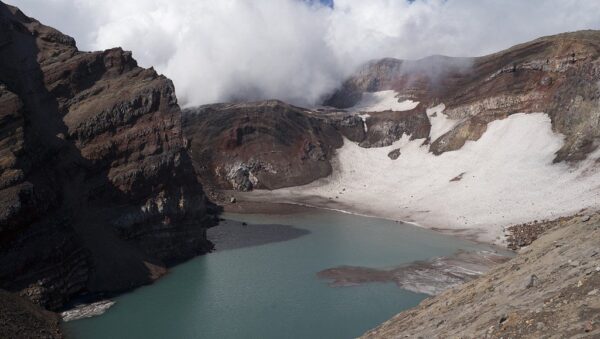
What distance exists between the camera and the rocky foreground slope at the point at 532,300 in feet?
39.2

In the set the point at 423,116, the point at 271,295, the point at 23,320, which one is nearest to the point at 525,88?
the point at 423,116

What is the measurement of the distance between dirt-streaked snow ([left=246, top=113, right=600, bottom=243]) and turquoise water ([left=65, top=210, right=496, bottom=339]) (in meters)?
9.49

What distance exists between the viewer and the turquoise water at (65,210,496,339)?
29.3 metres

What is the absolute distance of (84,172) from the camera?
39969 millimetres

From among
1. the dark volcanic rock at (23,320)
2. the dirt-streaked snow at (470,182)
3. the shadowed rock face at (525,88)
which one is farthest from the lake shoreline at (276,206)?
the dark volcanic rock at (23,320)

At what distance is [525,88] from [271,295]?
62.5 metres

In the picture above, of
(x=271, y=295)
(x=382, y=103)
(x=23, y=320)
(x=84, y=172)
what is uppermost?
(x=382, y=103)

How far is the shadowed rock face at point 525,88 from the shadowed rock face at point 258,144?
754 inches

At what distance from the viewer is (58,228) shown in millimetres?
A: 33531

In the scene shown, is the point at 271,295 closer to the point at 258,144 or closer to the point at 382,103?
the point at 258,144

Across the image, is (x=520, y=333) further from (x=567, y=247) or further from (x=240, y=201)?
(x=240, y=201)

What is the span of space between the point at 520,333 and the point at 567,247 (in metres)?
6.27

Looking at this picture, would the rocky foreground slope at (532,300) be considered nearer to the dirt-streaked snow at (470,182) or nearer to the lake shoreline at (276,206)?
the dirt-streaked snow at (470,182)

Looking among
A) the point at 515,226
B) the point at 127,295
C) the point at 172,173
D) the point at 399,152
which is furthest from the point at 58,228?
the point at 399,152
